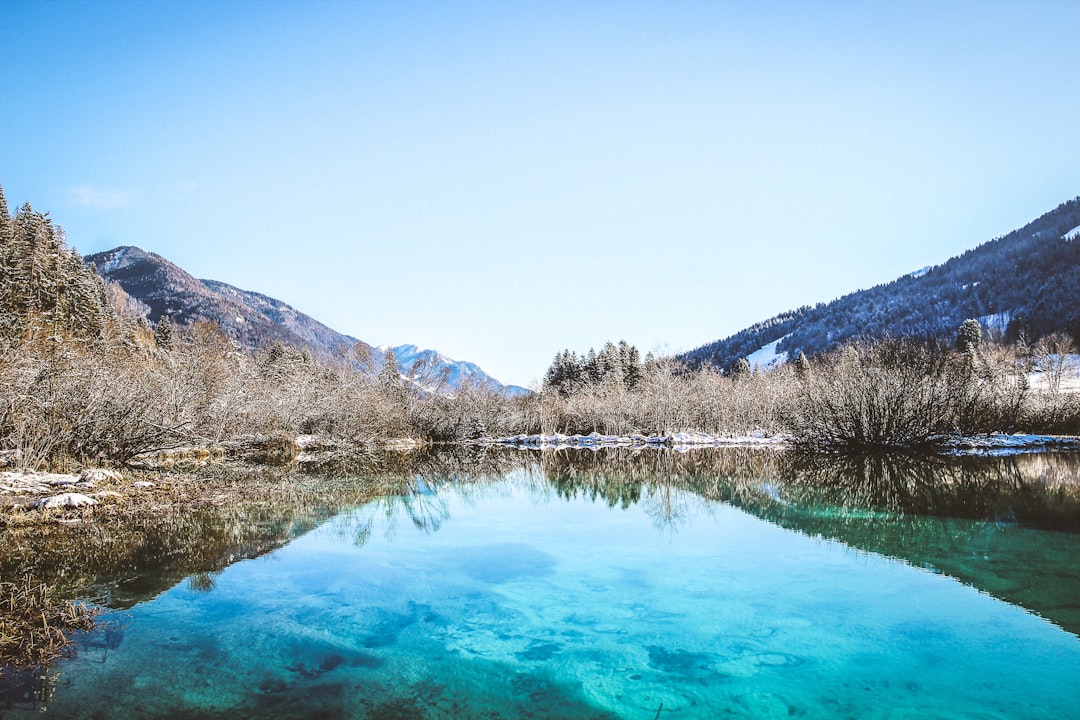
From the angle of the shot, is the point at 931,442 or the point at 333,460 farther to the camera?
the point at 931,442

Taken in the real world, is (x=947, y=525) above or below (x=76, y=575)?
below

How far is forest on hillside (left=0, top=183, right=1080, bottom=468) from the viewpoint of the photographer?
15.3m

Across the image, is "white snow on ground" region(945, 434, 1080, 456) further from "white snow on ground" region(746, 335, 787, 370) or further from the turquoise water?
"white snow on ground" region(746, 335, 787, 370)

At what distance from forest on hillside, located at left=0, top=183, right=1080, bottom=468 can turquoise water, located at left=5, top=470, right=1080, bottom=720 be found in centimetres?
1026

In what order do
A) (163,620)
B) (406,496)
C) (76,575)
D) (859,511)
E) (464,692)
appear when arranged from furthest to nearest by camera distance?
(406,496), (859,511), (76,575), (163,620), (464,692)

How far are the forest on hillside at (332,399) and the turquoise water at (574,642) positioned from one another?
1026 cm

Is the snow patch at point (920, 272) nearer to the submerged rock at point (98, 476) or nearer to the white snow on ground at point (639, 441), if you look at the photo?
the white snow on ground at point (639, 441)

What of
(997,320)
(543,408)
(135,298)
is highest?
(135,298)

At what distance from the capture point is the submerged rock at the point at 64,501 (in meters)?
10.7

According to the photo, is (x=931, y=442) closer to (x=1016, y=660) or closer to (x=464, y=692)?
(x=1016, y=660)

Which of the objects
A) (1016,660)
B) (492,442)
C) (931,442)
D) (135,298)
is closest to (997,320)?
(931,442)

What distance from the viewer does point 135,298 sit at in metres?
134

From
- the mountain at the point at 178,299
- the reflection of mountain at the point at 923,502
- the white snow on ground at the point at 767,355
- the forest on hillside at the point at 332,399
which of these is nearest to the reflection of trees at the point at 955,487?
the reflection of mountain at the point at 923,502

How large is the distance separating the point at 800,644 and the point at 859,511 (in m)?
8.34
